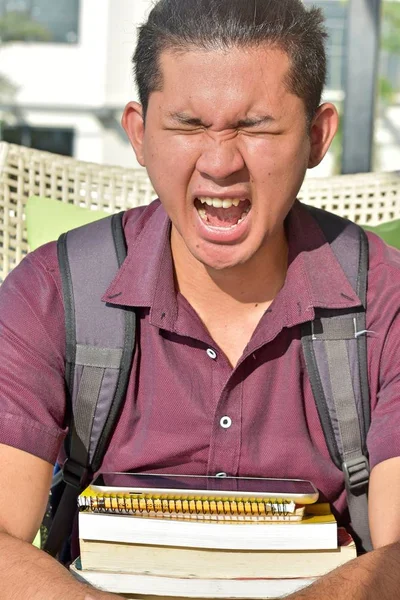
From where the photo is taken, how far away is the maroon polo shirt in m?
1.85

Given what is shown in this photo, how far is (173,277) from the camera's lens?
78.3 inches

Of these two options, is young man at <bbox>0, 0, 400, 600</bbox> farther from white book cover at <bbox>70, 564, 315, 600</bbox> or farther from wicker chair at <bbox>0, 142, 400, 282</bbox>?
wicker chair at <bbox>0, 142, 400, 282</bbox>

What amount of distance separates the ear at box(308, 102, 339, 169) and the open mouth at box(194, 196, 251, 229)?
20 cm

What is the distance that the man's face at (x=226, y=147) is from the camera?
5.74ft

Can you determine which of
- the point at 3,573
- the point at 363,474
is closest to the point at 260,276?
the point at 363,474

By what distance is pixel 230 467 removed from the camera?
1.88m

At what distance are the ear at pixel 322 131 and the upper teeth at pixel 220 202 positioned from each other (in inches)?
9.0

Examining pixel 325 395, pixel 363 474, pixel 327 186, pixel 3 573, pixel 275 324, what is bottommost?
pixel 3 573

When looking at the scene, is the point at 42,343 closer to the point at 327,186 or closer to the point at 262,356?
the point at 262,356

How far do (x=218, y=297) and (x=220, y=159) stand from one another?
33 cm

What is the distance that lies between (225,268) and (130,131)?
370 mm

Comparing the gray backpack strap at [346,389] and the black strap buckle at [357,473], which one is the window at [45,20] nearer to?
the gray backpack strap at [346,389]

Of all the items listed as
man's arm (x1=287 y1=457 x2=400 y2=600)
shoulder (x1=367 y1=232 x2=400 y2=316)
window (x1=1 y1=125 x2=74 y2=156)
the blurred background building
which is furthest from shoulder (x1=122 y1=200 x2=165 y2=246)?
window (x1=1 y1=125 x2=74 y2=156)

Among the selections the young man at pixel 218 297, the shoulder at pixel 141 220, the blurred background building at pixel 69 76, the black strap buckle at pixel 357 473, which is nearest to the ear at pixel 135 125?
the young man at pixel 218 297
